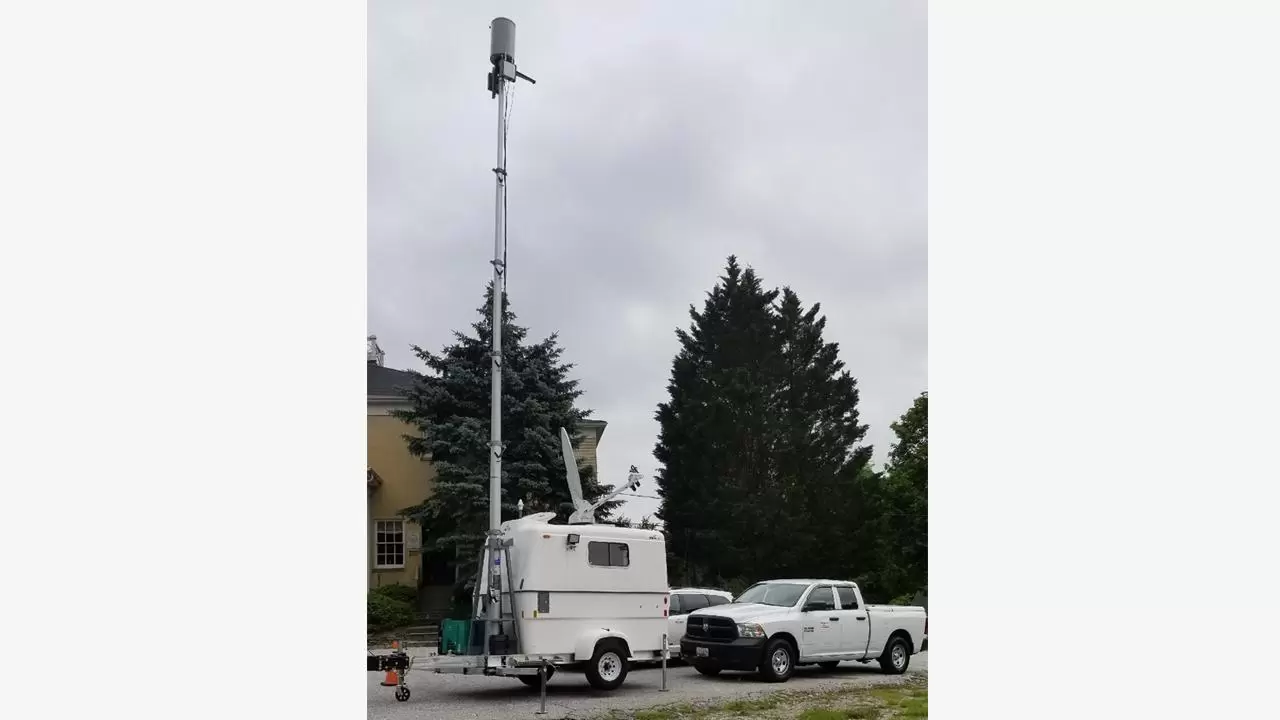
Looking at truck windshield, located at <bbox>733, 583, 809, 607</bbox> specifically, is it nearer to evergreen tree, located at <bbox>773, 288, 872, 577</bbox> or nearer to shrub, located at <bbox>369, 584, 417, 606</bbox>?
shrub, located at <bbox>369, 584, 417, 606</bbox>

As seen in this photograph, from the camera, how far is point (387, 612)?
389 inches

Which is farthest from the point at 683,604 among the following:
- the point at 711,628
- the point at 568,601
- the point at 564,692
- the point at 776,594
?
the point at 568,601

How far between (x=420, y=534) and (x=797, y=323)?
28.9 feet

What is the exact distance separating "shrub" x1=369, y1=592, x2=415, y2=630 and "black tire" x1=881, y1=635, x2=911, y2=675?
194 inches

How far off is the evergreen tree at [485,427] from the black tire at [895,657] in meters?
3.96

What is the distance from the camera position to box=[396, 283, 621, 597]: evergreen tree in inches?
518

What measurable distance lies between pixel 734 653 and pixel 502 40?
19.1 ft

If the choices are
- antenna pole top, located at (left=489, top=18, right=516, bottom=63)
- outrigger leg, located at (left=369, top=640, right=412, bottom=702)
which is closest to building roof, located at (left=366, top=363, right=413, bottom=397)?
outrigger leg, located at (left=369, top=640, right=412, bottom=702)

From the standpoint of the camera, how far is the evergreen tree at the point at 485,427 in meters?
13.1

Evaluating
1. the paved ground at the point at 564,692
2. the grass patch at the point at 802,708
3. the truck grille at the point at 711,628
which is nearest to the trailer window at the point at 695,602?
the paved ground at the point at 564,692

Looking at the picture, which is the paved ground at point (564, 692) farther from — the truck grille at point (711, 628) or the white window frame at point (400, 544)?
the white window frame at point (400, 544)

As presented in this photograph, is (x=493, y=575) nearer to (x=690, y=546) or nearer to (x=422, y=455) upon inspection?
(x=422, y=455)

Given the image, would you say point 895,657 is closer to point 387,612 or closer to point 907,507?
point 387,612
